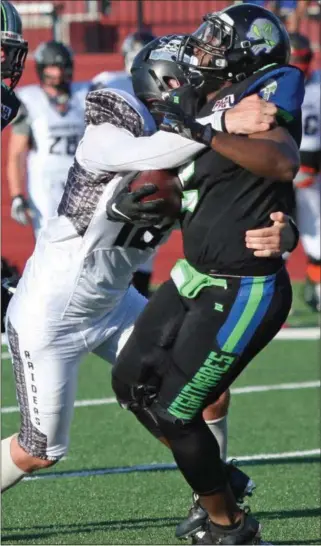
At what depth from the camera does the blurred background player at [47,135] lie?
9.56 meters

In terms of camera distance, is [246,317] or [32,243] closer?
[246,317]

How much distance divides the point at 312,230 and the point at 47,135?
225cm

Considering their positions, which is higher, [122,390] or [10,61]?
[10,61]

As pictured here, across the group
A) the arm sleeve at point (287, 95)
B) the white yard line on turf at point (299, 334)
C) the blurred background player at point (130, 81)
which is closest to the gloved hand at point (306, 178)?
the white yard line on turf at point (299, 334)

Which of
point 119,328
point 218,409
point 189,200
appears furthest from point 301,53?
point 189,200

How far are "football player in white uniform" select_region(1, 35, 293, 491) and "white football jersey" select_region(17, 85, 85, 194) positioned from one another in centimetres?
508

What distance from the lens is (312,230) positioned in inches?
408

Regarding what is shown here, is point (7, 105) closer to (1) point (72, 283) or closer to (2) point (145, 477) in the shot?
(1) point (72, 283)

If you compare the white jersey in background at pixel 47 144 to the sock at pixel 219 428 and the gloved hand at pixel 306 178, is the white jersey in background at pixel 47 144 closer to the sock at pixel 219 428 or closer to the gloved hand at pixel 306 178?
the gloved hand at pixel 306 178

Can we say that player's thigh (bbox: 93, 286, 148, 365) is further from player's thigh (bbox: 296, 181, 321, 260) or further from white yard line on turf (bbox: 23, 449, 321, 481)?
player's thigh (bbox: 296, 181, 321, 260)

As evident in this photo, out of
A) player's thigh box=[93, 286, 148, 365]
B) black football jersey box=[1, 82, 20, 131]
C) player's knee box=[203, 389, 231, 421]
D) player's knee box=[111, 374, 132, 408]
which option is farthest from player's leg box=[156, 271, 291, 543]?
black football jersey box=[1, 82, 20, 131]

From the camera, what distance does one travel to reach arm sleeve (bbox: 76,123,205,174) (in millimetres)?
4004

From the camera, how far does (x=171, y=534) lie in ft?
15.6

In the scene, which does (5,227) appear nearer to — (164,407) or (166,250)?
(166,250)
